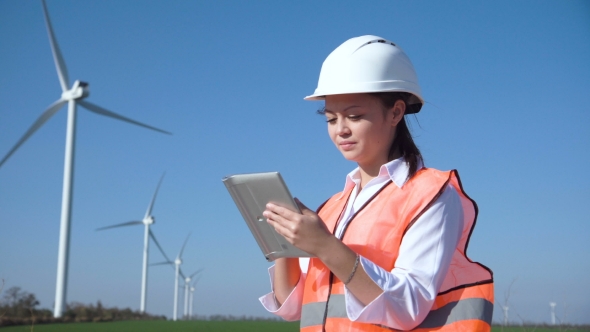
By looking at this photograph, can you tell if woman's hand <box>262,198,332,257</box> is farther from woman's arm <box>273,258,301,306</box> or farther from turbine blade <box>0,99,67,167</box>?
turbine blade <box>0,99,67,167</box>

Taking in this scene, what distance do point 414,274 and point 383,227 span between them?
31 centimetres

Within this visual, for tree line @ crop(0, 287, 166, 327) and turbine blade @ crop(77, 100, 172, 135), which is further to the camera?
turbine blade @ crop(77, 100, 172, 135)

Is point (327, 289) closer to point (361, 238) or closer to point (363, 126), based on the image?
point (361, 238)

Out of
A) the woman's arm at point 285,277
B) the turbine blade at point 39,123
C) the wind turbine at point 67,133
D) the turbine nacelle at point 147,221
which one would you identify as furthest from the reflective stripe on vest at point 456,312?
the turbine nacelle at point 147,221

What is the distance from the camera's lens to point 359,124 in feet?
12.0

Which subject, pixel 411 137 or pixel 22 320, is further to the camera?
pixel 22 320

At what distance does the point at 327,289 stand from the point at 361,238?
1.09 ft

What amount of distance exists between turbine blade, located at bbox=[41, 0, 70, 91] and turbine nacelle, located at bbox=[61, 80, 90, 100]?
0.34 metres

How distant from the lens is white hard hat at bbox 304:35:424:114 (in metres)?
3.62

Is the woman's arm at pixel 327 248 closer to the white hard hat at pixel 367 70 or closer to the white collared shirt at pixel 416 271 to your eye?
the white collared shirt at pixel 416 271

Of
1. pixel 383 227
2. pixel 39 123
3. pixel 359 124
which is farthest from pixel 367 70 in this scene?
pixel 39 123

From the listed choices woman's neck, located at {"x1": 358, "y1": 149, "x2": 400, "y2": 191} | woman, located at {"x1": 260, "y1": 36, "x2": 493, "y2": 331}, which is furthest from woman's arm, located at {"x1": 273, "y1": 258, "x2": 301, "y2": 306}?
woman's neck, located at {"x1": 358, "y1": 149, "x2": 400, "y2": 191}

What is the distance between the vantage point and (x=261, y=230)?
3.62m

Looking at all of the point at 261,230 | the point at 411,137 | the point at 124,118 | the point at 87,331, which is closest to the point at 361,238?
the point at 261,230
